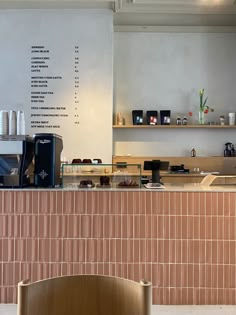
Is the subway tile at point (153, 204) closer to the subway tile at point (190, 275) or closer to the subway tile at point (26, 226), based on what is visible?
the subway tile at point (190, 275)

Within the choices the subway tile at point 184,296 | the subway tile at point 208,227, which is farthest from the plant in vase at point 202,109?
the subway tile at point 184,296

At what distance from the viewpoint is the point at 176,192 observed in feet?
7.71

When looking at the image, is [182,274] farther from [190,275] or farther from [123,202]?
[123,202]

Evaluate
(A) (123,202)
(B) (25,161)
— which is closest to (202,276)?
(A) (123,202)

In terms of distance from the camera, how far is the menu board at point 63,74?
485 cm

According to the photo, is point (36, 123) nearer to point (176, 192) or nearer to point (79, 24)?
point (79, 24)

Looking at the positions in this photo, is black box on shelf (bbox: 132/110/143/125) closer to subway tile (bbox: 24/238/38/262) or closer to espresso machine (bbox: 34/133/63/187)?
espresso machine (bbox: 34/133/63/187)

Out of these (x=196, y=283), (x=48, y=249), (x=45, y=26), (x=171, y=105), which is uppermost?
(x=45, y=26)

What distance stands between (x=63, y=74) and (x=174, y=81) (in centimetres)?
173

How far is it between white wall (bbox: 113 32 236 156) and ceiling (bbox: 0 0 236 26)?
37 cm

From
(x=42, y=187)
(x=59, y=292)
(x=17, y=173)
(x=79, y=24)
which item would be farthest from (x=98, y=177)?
(x=79, y=24)

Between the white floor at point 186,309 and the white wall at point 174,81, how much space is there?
3328mm

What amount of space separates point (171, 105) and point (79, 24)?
1806 mm

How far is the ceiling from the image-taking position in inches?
183
